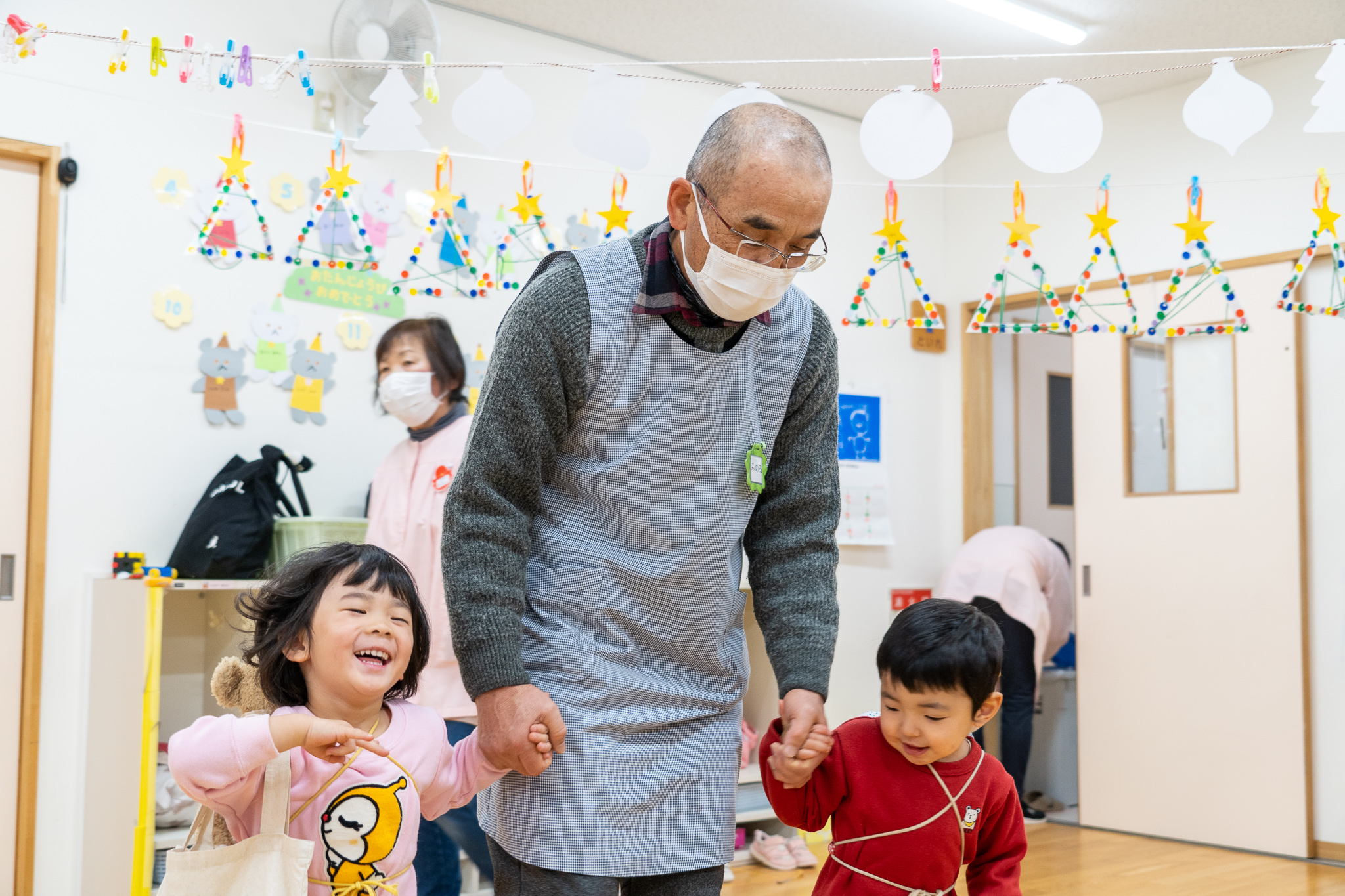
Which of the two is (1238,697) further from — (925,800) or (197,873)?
(197,873)

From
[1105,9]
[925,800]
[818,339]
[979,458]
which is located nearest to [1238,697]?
[979,458]

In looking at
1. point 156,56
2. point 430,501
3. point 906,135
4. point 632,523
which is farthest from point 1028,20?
point 632,523

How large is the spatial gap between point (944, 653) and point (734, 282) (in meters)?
0.61

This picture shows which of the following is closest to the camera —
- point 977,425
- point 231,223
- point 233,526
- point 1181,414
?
point 233,526

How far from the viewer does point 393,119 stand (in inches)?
99.0

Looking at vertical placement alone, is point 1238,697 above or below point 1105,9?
below

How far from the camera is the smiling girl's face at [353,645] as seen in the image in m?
1.46

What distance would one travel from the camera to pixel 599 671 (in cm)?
134

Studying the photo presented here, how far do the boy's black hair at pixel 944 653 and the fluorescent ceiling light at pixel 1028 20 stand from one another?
2749mm

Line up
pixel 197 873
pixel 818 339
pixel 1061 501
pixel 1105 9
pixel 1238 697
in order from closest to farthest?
pixel 197 873 < pixel 818 339 < pixel 1105 9 < pixel 1238 697 < pixel 1061 501

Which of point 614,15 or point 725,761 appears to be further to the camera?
point 614,15

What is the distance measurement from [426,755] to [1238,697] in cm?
349

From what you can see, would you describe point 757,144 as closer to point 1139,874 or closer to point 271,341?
point 271,341

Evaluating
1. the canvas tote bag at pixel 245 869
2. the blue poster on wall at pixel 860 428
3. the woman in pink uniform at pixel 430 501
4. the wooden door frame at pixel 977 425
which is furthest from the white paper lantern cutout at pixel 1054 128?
the wooden door frame at pixel 977 425
